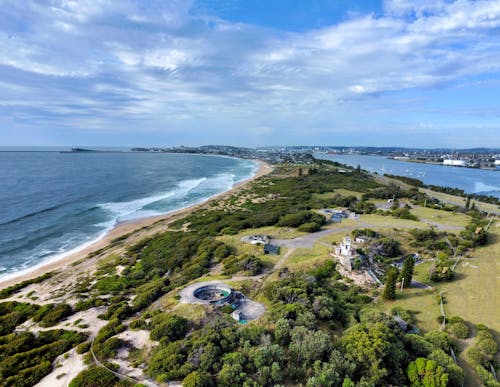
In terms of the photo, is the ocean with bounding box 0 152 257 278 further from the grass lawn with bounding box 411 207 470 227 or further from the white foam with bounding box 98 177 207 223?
the grass lawn with bounding box 411 207 470 227

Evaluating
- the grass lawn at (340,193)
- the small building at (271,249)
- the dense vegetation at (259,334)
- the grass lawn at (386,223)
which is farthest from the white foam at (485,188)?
the small building at (271,249)

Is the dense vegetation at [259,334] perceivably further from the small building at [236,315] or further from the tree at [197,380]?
the small building at [236,315]

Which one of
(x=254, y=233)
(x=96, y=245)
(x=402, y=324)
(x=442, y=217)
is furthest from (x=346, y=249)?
(x=96, y=245)

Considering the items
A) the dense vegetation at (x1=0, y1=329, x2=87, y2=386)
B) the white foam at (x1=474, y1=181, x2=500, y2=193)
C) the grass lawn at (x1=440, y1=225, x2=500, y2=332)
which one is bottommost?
the white foam at (x1=474, y1=181, x2=500, y2=193)

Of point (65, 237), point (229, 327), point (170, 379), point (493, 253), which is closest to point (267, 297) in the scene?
point (229, 327)

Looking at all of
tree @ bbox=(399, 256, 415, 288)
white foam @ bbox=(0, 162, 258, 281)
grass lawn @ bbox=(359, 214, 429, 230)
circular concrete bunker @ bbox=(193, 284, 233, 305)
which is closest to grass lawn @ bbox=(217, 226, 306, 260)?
circular concrete bunker @ bbox=(193, 284, 233, 305)

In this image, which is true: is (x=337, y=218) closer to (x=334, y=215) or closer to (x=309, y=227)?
(x=334, y=215)
